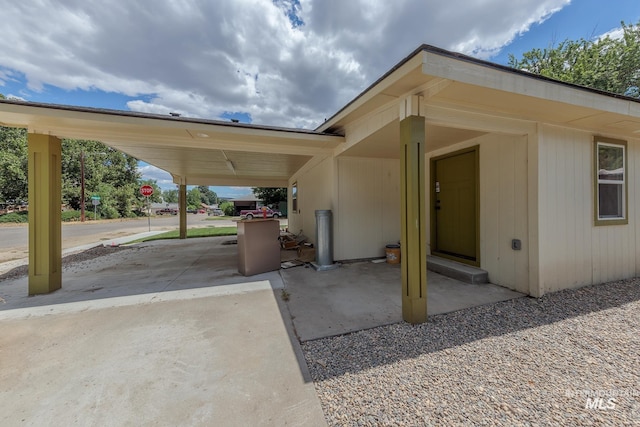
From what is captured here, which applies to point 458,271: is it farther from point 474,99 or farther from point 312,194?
point 312,194

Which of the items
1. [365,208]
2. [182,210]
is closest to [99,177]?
[182,210]

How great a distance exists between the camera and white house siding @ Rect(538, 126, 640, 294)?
3.51 m

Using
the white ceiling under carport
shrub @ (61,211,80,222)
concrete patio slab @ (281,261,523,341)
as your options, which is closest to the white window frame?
concrete patio slab @ (281,261,523,341)

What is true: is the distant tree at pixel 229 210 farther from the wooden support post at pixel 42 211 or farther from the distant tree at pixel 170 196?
the distant tree at pixel 170 196

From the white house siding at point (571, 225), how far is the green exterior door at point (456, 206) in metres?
0.93

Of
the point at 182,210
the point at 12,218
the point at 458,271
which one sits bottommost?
the point at 458,271

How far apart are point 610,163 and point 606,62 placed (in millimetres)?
15019

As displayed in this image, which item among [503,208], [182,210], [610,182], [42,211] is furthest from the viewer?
[182,210]

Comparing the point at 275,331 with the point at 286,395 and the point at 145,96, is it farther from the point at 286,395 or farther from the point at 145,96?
the point at 145,96

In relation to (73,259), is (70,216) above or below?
above

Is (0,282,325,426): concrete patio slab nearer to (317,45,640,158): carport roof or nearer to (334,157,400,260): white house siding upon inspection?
(334,157,400,260): white house siding

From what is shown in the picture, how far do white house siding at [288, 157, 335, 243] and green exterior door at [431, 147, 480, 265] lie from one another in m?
2.36

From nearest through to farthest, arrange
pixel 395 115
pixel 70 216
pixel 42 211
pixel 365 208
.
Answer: pixel 395 115 → pixel 42 211 → pixel 365 208 → pixel 70 216

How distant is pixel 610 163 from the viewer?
13.6ft
